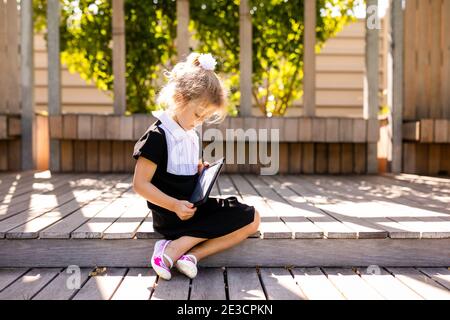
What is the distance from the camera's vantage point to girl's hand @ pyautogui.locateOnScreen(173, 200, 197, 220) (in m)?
1.97

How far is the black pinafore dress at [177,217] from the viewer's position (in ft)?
6.71

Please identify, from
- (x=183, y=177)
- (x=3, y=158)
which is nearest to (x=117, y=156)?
(x=3, y=158)

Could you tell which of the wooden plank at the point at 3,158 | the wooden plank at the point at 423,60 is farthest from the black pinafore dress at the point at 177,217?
the wooden plank at the point at 423,60

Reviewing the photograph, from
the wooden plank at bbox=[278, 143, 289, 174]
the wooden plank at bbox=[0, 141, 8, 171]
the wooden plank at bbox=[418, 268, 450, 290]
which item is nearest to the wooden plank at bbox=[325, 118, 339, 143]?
the wooden plank at bbox=[278, 143, 289, 174]

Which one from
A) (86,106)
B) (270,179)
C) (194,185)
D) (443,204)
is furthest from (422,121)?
(86,106)

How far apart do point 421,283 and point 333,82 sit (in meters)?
5.85

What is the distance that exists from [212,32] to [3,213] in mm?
3009

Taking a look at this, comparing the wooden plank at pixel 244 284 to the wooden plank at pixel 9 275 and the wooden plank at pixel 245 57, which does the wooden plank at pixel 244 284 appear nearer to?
the wooden plank at pixel 9 275

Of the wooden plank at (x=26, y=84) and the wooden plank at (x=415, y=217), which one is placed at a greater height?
the wooden plank at (x=26, y=84)

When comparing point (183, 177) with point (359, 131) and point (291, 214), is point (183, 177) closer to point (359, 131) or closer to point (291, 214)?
point (291, 214)

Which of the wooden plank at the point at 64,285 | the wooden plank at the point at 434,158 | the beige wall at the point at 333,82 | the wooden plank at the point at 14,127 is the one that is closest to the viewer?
the wooden plank at the point at 64,285

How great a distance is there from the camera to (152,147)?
2010 mm

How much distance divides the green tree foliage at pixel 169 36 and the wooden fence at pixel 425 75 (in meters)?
0.71
